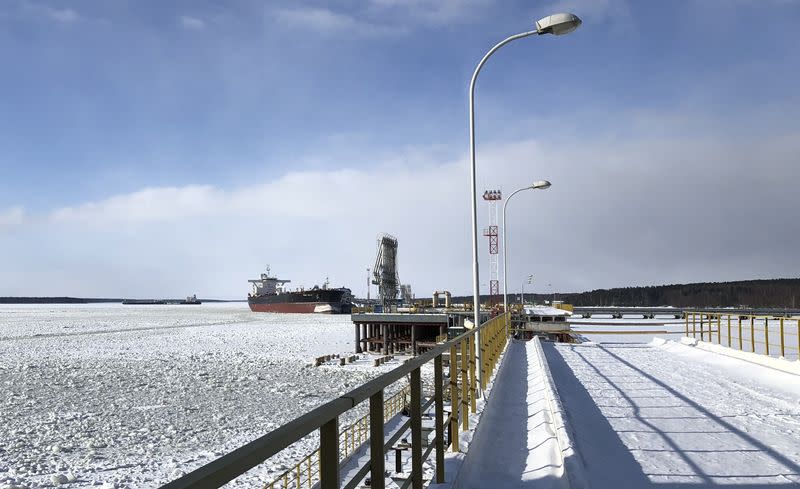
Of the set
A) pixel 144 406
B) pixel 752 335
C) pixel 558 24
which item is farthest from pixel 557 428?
pixel 144 406

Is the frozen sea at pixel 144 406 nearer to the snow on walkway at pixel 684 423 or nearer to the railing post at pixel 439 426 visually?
the snow on walkway at pixel 684 423

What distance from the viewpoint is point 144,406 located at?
53.7ft

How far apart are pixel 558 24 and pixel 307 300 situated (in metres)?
84.7

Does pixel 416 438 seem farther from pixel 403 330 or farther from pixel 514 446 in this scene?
pixel 403 330

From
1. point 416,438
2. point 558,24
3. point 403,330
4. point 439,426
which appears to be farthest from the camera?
point 403,330

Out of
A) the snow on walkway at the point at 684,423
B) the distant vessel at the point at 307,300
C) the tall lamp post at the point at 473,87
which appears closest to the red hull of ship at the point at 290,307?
the distant vessel at the point at 307,300

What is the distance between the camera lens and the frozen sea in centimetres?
1055

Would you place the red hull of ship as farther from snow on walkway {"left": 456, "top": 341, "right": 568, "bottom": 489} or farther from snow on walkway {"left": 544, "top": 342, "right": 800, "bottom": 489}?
snow on walkway {"left": 456, "top": 341, "right": 568, "bottom": 489}

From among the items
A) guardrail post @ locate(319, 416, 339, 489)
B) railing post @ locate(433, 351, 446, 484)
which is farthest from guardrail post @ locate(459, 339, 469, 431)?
guardrail post @ locate(319, 416, 339, 489)

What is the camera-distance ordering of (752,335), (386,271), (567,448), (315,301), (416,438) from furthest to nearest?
(315,301) → (386,271) → (752,335) → (567,448) → (416,438)

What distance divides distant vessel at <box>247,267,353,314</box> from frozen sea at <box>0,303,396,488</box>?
2168 inches

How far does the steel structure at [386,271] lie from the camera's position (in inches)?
1914

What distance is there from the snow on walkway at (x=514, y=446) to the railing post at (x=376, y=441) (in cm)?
211

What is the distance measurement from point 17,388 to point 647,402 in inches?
838
